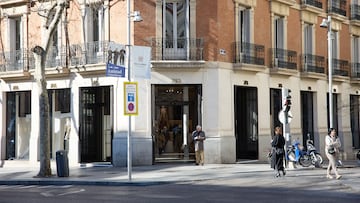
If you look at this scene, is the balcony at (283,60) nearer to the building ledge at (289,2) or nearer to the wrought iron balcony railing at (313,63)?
the wrought iron balcony railing at (313,63)

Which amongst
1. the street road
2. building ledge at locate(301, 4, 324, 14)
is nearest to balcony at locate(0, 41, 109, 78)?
the street road

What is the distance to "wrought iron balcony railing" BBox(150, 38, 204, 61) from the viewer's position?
83.1 ft

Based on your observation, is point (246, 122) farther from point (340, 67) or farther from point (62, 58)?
point (62, 58)

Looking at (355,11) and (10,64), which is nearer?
(10,64)

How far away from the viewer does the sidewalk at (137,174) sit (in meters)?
19.6

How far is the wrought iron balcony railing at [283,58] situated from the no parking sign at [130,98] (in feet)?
36.8

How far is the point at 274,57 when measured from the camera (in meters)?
28.9

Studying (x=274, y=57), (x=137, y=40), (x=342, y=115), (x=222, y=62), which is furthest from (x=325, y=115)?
(x=137, y=40)

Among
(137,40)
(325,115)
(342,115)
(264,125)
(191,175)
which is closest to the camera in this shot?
(191,175)

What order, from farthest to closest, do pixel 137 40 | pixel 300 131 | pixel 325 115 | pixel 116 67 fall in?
pixel 325 115 → pixel 300 131 → pixel 137 40 → pixel 116 67

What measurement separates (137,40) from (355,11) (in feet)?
56.4

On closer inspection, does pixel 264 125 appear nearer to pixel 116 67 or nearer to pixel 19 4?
pixel 116 67

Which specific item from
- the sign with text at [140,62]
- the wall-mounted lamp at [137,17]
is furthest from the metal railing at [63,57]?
the sign with text at [140,62]

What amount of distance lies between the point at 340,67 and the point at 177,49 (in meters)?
13.1
